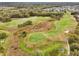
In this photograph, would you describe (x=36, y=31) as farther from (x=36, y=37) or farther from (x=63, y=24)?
(x=63, y=24)

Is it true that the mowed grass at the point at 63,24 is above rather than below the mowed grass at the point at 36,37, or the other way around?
above

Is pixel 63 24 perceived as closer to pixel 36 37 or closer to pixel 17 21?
pixel 36 37

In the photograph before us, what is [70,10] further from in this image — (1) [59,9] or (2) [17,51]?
(2) [17,51]

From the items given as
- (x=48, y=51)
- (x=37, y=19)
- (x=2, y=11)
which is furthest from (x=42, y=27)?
(x=2, y=11)

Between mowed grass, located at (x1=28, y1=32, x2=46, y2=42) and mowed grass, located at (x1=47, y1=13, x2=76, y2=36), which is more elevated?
mowed grass, located at (x1=47, y1=13, x2=76, y2=36)

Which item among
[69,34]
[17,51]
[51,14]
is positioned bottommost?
[17,51]

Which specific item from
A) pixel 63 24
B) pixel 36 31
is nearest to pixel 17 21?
pixel 36 31

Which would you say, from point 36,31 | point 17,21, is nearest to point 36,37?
point 36,31

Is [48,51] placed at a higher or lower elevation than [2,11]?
lower

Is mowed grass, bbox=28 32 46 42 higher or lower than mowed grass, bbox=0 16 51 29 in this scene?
lower
